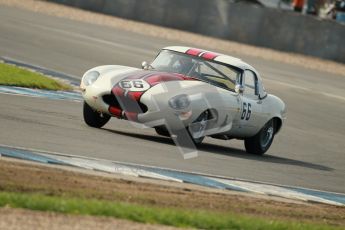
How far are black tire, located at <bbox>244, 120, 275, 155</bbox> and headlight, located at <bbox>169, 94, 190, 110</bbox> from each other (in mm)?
2179

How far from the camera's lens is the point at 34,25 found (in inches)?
1125

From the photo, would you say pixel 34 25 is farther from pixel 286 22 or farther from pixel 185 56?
pixel 185 56

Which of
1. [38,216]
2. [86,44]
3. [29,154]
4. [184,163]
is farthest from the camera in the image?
[86,44]

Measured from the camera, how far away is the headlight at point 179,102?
12516mm

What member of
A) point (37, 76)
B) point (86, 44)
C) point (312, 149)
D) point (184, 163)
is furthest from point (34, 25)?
point (184, 163)

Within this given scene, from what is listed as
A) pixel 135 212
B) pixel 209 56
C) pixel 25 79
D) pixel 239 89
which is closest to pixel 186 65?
pixel 209 56

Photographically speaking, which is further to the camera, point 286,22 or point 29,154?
point 286,22

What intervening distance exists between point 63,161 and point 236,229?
2497 mm

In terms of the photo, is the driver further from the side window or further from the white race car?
the side window

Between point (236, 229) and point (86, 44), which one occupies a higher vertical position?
point (236, 229)

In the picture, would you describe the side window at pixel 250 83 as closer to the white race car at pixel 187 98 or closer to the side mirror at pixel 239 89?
the white race car at pixel 187 98

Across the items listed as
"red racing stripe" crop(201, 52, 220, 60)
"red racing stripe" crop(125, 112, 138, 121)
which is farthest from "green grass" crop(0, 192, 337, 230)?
"red racing stripe" crop(201, 52, 220, 60)

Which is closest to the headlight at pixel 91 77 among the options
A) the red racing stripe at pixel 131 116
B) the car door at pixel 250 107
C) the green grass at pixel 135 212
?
the red racing stripe at pixel 131 116

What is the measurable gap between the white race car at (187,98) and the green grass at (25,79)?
346 centimetres
